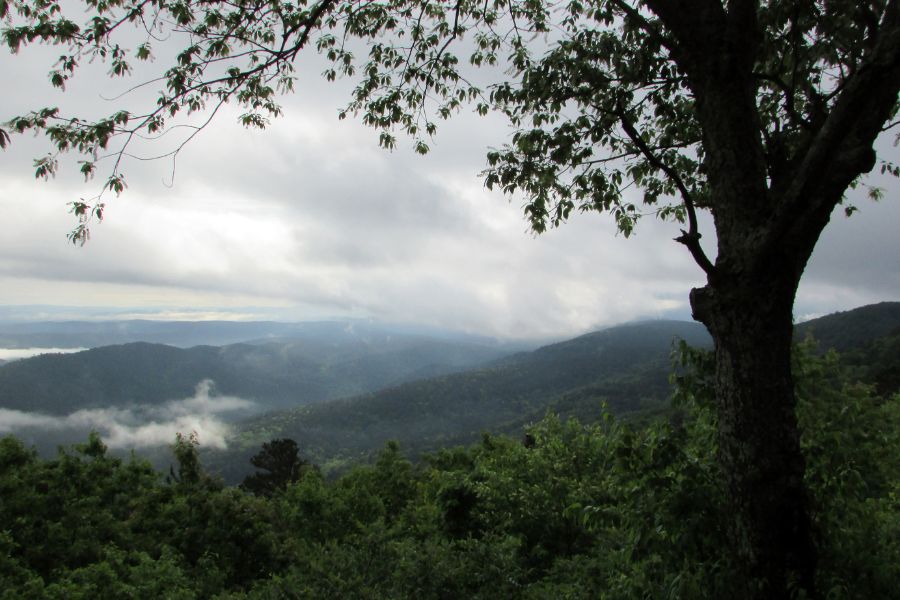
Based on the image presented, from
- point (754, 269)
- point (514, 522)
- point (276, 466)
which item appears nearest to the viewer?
point (754, 269)

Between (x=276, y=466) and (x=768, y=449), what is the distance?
4702cm

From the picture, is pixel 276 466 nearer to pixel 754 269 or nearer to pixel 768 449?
pixel 768 449

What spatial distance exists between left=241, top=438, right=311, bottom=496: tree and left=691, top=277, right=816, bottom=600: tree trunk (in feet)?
145

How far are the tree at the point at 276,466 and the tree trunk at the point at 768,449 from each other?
44111 mm

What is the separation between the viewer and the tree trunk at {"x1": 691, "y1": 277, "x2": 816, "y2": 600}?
144 inches

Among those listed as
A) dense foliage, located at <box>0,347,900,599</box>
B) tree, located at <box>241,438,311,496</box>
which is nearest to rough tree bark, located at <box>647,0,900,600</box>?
dense foliage, located at <box>0,347,900,599</box>

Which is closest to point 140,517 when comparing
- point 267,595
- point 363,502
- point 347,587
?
point 363,502

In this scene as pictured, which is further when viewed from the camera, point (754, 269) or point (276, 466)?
point (276, 466)

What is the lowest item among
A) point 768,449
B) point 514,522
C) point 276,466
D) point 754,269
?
point 276,466

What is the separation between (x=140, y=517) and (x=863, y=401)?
63.7 feet

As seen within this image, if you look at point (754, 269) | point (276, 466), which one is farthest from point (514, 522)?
point (276, 466)

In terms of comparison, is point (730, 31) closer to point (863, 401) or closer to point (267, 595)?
point (863, 401)

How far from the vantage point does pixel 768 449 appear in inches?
144

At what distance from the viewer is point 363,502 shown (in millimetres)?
24172
